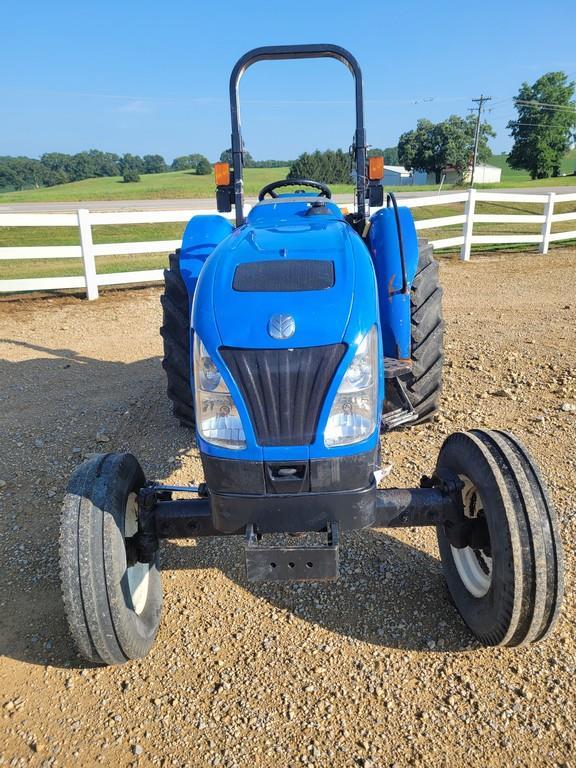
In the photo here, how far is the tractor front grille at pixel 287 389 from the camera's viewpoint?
214cm

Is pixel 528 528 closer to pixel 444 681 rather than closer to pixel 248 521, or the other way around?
pixel 444 681

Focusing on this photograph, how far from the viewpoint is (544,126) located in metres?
60.4

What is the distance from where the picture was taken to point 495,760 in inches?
82.1

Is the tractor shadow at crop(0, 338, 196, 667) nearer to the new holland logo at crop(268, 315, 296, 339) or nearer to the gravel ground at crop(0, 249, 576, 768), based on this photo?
the gravel ground at crop(0, 249, 576, 768)

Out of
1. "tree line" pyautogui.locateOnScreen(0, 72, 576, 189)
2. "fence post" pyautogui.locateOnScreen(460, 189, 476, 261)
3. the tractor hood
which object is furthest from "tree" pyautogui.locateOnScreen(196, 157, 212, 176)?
the tractor hood

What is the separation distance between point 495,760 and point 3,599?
7.41 feet

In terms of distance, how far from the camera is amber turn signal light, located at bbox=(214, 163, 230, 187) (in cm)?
393

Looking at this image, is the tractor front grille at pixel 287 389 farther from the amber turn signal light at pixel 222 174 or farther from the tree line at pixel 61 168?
the tree line at pixel 61 168

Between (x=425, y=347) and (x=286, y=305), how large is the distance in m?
1.87

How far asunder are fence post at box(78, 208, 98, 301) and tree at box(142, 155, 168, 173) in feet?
284

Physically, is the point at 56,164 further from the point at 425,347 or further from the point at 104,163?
the point at 425,347

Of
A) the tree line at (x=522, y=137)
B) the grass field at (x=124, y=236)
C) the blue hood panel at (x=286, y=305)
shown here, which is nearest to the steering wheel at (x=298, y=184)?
the blue hood panel at (x=286, y=305)

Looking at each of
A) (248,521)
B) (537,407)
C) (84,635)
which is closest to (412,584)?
(248,521)

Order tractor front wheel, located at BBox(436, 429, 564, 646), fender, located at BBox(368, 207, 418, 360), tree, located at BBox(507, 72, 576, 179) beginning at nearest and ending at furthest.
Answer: tractor front wheel, located at BBox(436, 429, 564, 646) → fender, located at BBox(368, 207, 418, 360) → tree, located at BBox(507, 72, 576, 179)
